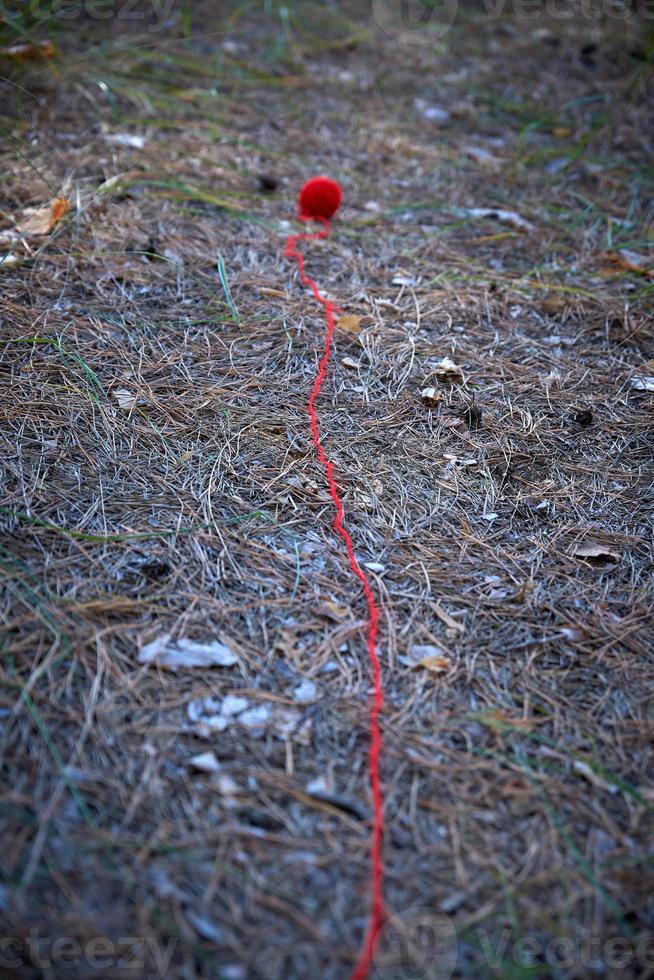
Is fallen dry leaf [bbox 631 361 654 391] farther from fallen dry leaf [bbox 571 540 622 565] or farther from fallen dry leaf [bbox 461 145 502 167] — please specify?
fallen dry leaf [bbox 461 145 502 167]

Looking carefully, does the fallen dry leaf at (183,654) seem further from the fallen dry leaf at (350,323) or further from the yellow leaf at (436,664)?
the fallen dry leaf at (350,323)

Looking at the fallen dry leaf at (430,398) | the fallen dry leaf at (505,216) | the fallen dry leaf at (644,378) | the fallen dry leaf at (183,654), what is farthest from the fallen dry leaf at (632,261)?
the fallen dry leaf at (183,654)

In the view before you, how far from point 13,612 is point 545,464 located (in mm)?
1126

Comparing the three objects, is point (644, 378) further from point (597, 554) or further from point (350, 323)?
point (350, 323)

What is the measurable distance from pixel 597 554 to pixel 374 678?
545 millimetres

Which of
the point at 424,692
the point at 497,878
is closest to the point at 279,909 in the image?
the point at 497,878

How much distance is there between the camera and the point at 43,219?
2131 millimetres

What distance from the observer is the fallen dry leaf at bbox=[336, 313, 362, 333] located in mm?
1953

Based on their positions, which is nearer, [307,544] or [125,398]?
[307,544]

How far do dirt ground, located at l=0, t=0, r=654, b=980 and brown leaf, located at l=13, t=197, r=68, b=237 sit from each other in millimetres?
16

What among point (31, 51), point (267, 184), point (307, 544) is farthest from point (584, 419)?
point (31, 51)

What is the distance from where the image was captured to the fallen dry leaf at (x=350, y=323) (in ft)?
6.41

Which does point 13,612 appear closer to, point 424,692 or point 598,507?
point 424,692

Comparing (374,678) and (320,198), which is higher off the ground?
(320,198)
